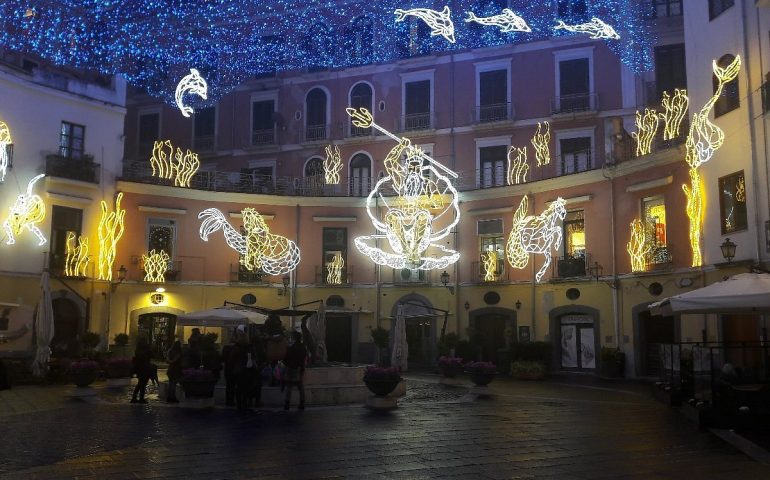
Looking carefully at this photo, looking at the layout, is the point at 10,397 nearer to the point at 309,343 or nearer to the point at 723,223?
the point at 309,343

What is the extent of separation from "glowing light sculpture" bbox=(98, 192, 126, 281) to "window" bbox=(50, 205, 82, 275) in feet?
2.95

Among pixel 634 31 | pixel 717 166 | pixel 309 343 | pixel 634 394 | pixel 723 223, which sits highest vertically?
pixel 634 31

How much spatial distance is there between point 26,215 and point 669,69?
23.4 m

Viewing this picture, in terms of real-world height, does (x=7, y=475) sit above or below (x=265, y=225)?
below

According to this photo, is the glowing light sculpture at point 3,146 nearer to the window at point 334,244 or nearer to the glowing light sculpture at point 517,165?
the window at point 334,244

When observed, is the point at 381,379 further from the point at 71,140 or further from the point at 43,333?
the point at 71,140

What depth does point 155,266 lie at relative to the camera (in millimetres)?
27203

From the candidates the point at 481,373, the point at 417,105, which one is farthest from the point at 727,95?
the point at 417,105

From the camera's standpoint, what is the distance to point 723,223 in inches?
758

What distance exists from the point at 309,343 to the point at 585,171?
1367 cm

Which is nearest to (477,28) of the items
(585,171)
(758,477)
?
(585,171)

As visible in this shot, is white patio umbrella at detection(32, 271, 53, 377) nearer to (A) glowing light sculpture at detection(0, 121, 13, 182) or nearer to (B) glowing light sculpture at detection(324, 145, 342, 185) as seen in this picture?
(A) glowing light sculpture at detection(0, 121, 13, 182)

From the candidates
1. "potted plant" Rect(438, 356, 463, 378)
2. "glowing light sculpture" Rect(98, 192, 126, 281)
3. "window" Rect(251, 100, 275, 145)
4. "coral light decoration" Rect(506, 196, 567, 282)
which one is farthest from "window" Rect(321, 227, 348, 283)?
"potted plant" Rect(438, 356, 463, 378)

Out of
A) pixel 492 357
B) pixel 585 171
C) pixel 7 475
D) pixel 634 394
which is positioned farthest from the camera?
pixel 492 357
